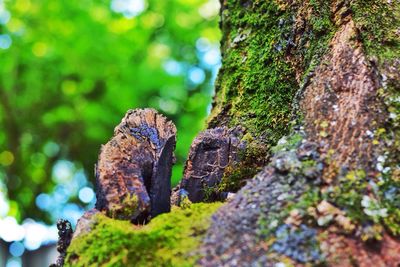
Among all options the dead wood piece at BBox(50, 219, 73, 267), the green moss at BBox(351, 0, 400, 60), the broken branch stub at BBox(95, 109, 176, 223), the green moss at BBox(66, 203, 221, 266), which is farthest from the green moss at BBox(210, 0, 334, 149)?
the dead wood piece at BBox(50, 219, 73, 267)

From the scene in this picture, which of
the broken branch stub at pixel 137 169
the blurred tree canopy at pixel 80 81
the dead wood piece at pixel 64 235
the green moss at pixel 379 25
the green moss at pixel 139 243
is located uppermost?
the blurred tree canopy at pixel 80 81

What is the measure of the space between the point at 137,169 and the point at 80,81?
23.9 feet

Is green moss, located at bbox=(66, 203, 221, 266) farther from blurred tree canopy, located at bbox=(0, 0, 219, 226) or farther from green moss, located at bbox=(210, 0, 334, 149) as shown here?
blurred tree canopy, located at bbox=(0, 0, 219, 226)

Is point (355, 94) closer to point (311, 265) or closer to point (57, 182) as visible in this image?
point (311, 265)

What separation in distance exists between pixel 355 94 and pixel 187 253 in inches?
29.1

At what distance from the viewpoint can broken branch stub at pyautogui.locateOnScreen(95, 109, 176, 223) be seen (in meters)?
1.43

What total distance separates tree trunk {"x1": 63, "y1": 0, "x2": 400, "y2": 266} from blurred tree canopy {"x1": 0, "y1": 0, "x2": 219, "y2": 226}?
543 centimetres

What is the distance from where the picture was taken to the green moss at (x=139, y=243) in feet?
4.15

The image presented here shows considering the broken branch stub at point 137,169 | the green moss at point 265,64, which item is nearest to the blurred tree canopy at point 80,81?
the green moss at point 265,64

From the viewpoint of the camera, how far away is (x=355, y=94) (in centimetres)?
148

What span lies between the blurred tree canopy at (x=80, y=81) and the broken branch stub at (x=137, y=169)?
5576mm

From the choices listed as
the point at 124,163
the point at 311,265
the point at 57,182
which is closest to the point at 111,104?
the point at 57,182

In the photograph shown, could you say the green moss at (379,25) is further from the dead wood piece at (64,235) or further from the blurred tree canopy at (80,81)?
the blurred tree canopy at (80,81)

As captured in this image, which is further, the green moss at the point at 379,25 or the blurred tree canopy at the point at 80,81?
the blurred tree canopy at the point at 80,81
